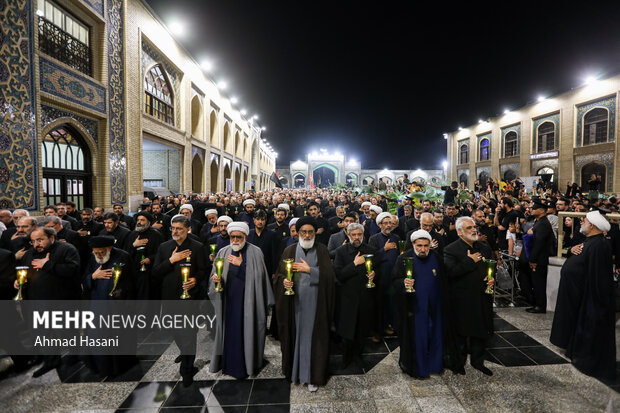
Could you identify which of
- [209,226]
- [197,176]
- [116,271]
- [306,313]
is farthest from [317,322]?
[197,176]

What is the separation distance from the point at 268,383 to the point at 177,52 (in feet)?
50.7

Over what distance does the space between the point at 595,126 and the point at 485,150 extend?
10876 mm

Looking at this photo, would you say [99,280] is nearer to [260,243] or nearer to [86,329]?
[86,329]

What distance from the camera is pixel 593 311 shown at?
11.8 feet

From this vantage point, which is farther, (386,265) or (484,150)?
(484,150)

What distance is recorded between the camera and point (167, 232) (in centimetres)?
676

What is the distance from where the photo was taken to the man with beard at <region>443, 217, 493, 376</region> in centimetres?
360

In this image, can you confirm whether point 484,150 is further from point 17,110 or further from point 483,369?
point 17,110

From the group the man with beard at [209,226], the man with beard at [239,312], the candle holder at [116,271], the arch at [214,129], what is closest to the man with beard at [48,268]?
the candle holder at [116,271]

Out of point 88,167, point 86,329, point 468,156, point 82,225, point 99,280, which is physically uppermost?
point 468,156

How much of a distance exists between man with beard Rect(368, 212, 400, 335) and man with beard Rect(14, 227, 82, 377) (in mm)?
3638

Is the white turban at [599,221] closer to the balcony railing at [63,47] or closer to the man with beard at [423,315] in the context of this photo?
the man with beard at [423,315]

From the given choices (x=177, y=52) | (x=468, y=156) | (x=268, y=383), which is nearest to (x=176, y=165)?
(x=177, y=52)

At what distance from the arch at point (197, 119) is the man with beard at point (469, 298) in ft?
56.2
